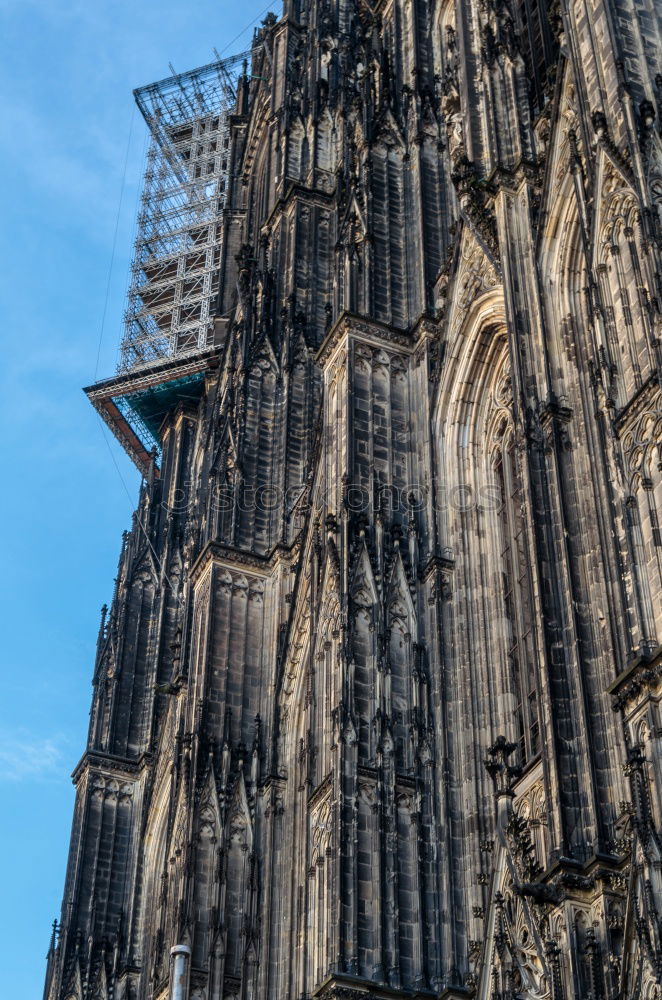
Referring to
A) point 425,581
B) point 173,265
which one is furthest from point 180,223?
point 425,581

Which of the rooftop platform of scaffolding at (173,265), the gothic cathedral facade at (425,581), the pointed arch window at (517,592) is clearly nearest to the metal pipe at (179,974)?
the gothic cathedral facade at (425,581)

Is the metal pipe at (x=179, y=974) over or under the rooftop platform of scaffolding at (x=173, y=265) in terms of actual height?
under

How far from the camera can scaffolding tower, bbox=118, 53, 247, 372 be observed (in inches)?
2436

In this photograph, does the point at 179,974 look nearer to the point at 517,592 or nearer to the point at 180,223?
the point at 517,592

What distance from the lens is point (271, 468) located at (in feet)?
123

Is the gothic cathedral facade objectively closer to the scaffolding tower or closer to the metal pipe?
the metal pipe

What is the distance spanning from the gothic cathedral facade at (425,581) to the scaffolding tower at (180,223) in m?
16.9

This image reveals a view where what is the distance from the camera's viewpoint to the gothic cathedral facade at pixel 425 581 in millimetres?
18859

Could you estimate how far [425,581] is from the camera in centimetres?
2728

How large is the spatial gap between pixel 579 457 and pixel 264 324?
19.7m

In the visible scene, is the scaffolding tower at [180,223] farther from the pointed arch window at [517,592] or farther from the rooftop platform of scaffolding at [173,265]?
the pointed arch window at [517,592]

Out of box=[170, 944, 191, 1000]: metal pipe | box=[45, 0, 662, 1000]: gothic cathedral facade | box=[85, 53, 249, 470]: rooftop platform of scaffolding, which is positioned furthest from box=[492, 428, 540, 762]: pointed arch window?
box=[85, 53, 249, 470]: rooftop platform of scaffolding

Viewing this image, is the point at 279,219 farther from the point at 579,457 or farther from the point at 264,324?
the point at 579,457

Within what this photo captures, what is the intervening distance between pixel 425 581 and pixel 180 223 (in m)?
43.6
